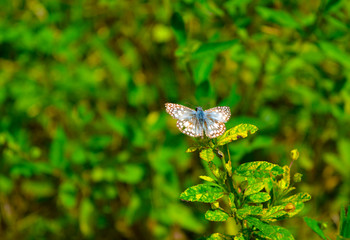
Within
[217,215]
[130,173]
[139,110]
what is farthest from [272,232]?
[139,110]

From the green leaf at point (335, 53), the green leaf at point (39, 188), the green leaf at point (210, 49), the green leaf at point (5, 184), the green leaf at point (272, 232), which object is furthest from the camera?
the green leaf at point (39, 188)

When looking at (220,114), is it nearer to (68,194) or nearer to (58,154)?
(58,154)

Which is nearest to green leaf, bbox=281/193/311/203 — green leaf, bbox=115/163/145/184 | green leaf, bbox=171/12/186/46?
green leaf, bbox=171/12/186/46

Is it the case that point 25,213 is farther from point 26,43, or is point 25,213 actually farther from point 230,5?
point 230,5

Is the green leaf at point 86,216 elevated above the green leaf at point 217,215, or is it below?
below

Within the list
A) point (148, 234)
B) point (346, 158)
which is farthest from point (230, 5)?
point (148, 234)

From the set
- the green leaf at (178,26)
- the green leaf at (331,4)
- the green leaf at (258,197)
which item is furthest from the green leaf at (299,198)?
the green leaf at (331,4)

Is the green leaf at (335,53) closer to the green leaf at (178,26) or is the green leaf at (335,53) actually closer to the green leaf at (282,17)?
the green leaf at (282,17)
